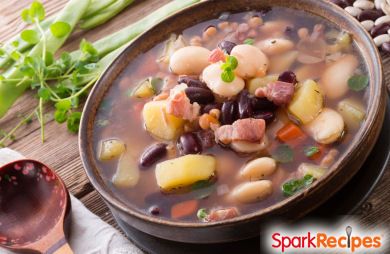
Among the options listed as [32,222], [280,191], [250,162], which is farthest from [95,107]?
[280,191]

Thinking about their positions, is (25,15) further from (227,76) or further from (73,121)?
(227,76)

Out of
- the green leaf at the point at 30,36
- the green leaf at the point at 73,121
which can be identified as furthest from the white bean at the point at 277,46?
the green leaf at the point at 30,36

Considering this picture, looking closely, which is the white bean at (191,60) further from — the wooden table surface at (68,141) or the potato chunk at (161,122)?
the wooden table surface at (68,141)

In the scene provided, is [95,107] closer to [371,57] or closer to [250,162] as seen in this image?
[250,162]

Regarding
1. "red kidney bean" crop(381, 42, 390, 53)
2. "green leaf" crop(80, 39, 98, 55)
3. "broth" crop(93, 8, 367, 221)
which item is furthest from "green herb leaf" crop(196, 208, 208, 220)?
"green leaf" crop(80, 39, 98, 55)

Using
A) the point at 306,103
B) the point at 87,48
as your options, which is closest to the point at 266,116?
the point at 306,103

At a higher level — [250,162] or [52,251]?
[250,162]
